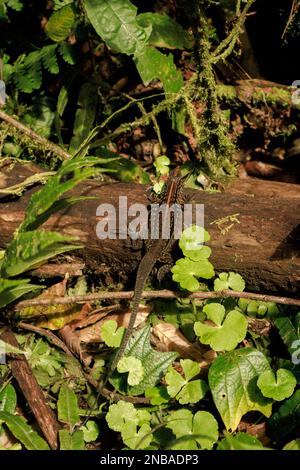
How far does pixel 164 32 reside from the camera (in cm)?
358

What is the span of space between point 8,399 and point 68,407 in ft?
1.07

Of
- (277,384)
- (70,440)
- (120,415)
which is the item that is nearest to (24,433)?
(70,440)

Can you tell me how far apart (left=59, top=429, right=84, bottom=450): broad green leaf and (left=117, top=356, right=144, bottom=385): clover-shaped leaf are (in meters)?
0.39

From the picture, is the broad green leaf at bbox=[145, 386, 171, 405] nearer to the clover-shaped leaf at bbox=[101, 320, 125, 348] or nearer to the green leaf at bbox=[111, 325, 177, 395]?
the green leaf at bbox=[111, 325, 177, 395]

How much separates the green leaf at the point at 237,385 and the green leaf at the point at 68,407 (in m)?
0.75

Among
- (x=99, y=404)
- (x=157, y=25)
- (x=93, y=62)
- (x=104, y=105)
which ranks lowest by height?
(x=99, y=404)

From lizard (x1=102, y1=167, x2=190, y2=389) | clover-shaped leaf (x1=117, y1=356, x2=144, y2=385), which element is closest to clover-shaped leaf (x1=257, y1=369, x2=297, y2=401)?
clover-shaped leaf (x1=117, y1=356, x2=144, y2=385)

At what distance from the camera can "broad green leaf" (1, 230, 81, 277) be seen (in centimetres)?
230

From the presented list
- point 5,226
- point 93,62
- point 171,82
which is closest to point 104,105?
point 93,62

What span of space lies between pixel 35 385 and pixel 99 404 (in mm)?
373

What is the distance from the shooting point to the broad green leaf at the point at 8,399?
2.73 m

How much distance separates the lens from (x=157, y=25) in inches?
141
